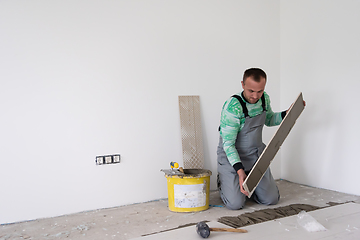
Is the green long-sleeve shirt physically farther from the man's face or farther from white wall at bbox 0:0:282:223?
white wall at bbox 0:0:282:223

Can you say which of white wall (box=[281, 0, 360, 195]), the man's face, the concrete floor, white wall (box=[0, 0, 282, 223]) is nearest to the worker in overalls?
the man's face

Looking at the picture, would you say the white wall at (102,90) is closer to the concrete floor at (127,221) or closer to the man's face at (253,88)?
the concrete floor at (127,221)

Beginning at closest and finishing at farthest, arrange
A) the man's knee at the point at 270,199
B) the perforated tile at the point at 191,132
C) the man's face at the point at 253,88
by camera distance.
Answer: the man's face at the point at 253,88
the man's knee at the point at 270,199
the perforated tile at the point at 191,132

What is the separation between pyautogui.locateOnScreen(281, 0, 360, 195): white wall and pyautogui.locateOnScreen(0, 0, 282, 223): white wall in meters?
0.64

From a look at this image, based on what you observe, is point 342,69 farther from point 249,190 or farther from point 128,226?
point 128,226

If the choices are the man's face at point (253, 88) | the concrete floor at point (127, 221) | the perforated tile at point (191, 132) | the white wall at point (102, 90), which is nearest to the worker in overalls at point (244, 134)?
the man's face at point (253, 88)

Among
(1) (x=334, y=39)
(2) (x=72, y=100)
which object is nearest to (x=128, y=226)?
(2) (x=72, y=100)

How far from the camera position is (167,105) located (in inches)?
120

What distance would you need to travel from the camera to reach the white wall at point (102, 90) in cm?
243

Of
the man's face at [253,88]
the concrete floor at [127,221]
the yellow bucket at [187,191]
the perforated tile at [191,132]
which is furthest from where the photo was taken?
the perforated tile at [191,132]

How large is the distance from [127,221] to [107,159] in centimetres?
64

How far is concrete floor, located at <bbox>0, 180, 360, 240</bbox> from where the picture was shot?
212 centimetres

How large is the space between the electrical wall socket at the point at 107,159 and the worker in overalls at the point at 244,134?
95cm

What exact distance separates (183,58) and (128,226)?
1.73 m
